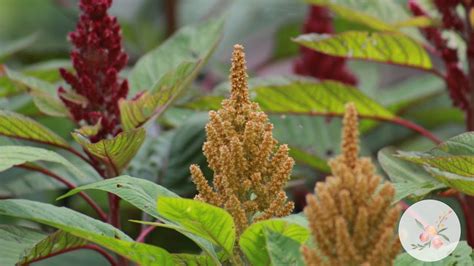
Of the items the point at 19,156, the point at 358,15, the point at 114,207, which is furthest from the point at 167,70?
the point at 19,156

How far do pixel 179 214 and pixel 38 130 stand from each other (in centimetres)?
51

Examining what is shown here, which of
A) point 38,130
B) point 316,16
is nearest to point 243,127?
point 38,130

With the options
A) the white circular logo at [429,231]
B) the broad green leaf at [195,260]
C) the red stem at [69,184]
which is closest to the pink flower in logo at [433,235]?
the white circular logo at [429,231]

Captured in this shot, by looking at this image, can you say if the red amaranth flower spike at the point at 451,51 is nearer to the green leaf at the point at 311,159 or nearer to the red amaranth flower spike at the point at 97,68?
the green leaf at the point at 311,159

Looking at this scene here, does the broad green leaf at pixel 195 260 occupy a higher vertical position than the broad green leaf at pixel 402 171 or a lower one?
lower

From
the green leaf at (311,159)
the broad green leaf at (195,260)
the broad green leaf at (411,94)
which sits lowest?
the broad green leaf at (195,260)

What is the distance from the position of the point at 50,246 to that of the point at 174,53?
0.85 metres

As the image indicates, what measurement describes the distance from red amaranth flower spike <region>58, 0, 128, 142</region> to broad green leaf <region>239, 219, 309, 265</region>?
50cm

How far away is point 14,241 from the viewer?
1413mm

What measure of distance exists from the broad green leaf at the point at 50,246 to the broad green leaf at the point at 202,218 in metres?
0.23

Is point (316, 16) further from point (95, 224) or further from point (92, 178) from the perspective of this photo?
point (95, 224)

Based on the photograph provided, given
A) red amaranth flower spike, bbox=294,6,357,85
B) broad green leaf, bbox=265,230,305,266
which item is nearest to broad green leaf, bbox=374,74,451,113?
red amaranth flower spike, bbox=294,6,357,85

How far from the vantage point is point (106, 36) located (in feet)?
5.45

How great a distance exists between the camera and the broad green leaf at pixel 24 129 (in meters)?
1.56
